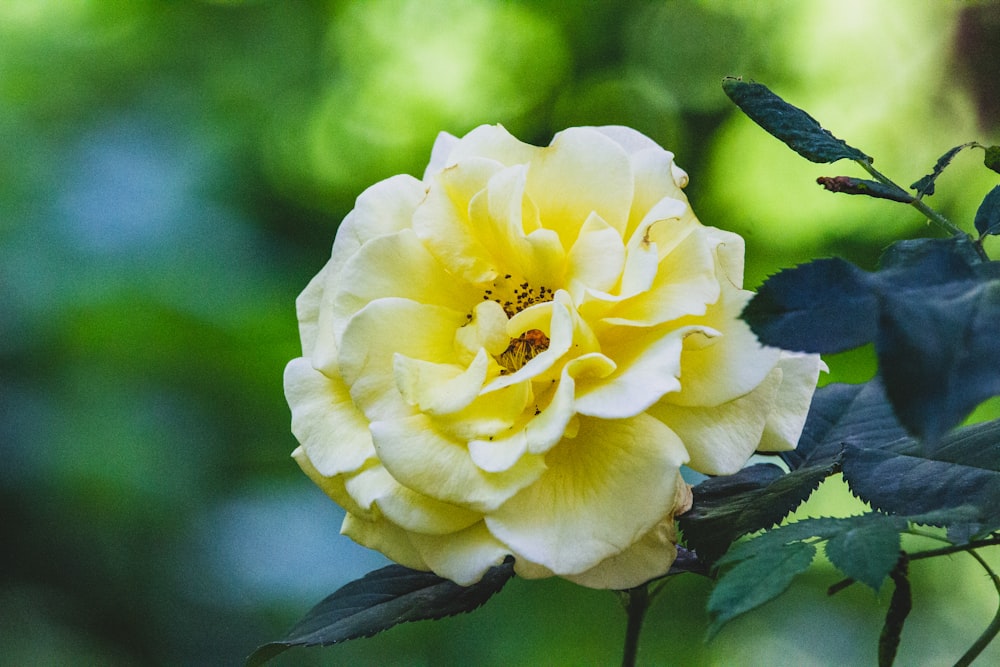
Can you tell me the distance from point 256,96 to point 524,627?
85 cm

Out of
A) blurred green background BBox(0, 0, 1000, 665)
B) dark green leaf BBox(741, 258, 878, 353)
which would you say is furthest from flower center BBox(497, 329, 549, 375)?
blurred green background BBox(0, 0, 1000, 665)

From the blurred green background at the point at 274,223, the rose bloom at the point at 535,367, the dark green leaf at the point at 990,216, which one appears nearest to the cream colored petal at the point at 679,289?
the rose bloom at the point at 535,367

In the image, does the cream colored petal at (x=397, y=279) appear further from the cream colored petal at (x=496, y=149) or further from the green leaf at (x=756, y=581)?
the green leaf at (x=756, y=581)

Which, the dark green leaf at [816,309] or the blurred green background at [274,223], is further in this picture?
the blurred green background at [274,223]

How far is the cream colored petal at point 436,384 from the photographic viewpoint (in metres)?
0.28

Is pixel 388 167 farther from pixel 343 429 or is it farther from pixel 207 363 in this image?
pixel 343 429

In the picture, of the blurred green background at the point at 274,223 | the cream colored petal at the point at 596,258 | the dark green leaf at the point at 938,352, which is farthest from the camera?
the blurred green background at the point at 274,223

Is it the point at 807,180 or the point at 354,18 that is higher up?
the point at 354,18

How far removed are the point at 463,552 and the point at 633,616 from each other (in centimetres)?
9

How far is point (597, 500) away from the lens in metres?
0.27

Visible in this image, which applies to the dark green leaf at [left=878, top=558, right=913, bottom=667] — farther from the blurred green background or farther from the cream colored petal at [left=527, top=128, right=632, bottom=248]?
the blurred green background

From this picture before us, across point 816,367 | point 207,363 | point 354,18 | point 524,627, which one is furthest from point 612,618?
point 354,18

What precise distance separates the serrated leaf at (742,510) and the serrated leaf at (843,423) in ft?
0.10

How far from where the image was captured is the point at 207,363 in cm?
120
